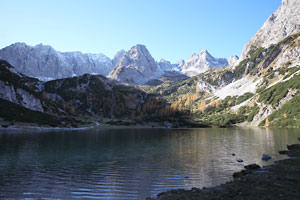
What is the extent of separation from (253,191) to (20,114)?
542 ft

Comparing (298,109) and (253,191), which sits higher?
(298,109)

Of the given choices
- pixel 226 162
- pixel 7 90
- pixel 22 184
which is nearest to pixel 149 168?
pixel 226 162

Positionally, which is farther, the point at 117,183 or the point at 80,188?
the point at 117,183

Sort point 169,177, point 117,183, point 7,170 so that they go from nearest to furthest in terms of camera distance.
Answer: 1. point 117,183
2. point 169,177
3. point 7,170

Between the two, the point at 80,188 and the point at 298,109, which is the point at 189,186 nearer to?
the point at 80,188

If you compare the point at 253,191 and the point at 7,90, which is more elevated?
the point at 7,90

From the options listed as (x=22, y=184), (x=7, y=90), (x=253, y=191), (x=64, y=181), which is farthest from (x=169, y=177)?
(x=7, y=90)

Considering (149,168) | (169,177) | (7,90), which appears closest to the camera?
(169,177)

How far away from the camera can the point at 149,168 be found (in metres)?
35.7

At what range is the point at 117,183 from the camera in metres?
26.8

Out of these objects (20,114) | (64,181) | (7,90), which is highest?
(7,90)

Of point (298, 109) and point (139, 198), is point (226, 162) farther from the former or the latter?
point (298, 109)

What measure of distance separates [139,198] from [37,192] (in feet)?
39.3

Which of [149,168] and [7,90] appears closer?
[149,168]
